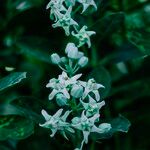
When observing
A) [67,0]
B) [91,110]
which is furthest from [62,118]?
[67,0]

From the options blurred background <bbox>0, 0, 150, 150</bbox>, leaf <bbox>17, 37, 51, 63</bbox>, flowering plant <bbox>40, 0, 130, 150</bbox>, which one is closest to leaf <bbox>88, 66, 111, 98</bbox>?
blurred background <bbox>0, 0, 150, 150</bbox>

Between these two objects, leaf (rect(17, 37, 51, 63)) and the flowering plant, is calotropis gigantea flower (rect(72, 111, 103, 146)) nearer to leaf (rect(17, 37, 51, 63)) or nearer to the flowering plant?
the flowering plant

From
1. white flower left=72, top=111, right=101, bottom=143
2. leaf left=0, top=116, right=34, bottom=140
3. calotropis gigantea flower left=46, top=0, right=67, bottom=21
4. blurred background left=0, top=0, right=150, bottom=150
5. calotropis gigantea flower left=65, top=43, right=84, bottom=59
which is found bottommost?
blurred background left=0, top=0, right=150, bottom=150

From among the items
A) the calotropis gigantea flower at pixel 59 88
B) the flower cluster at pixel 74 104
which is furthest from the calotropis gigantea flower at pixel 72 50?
the calotropis gigantea flower at pixel 59 88

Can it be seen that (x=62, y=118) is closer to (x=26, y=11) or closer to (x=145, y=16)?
(x=26, y=11)

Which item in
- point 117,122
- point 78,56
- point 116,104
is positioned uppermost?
point 78,56
